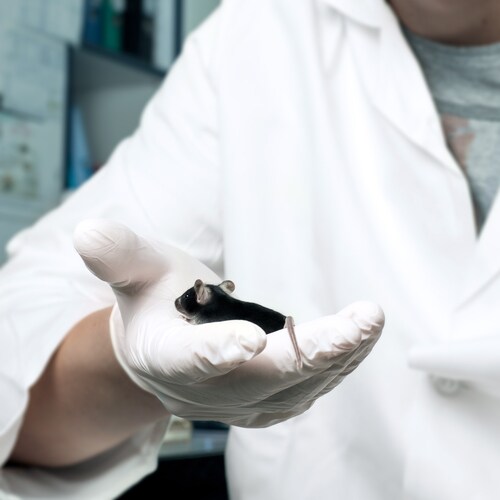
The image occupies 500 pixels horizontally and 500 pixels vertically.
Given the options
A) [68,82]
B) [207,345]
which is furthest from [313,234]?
[68,82]

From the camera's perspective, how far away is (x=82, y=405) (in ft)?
1.99

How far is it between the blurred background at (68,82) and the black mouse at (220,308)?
3.33ft

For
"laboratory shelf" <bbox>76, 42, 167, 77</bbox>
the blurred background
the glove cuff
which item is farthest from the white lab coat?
"laboratory shelf" <bbox>76, 42, 167, 77</bbox>

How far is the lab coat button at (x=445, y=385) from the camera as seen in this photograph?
0.59 m

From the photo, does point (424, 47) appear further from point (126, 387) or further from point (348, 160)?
point (126, 387)

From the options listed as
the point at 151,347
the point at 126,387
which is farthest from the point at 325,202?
the point at 151,347

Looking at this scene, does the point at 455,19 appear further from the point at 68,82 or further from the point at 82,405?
the point at 68,82

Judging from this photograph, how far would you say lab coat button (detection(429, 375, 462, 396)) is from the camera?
23.1 inches

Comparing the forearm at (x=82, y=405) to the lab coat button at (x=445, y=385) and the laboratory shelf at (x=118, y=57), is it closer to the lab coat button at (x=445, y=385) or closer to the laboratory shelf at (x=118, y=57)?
the lab coat button at (x=445, y=385)

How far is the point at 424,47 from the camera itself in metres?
0.74

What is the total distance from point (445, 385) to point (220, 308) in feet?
1.05

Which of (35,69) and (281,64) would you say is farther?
(35,69)

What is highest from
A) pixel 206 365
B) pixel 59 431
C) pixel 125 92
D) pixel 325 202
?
pixel 206 365

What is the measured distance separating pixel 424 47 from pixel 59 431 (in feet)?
1.77
